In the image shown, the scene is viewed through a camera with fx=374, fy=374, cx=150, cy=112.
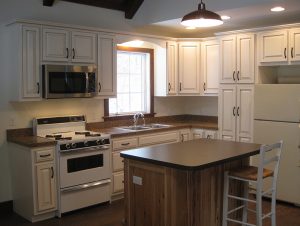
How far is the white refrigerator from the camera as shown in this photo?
4.64 metres

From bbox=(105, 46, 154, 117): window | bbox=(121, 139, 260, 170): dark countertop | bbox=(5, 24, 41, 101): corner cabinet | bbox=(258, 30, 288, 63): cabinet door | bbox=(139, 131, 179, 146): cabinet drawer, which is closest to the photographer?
bbox=(121, 139, 260, 170): dark countertop

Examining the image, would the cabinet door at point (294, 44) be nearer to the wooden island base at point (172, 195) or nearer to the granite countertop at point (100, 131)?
the granite countertop at point (100, 131)

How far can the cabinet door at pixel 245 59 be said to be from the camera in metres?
5.18

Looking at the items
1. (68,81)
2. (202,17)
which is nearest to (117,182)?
(68,81)

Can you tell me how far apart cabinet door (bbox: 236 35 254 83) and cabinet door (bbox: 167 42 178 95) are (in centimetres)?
114

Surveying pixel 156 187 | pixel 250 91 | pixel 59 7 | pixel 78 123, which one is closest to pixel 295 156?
pixel 250 91

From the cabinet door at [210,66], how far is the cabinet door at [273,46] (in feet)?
2.96

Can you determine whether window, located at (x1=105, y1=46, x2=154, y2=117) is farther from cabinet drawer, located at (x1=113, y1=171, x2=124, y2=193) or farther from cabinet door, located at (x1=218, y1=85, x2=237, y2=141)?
cabinet door, located at (x1=218, y1=85, x2=237, y2=141)

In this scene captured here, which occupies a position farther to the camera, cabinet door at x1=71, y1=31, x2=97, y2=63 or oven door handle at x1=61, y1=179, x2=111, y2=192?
cabinet door at x1=71, y1=31, x2=97, y2=63

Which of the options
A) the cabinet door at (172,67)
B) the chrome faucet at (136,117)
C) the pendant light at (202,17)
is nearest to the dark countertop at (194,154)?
the pendant light at (202,17)

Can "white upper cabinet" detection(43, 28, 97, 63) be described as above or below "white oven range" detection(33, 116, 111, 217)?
above

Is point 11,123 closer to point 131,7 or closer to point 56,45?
point 56,45

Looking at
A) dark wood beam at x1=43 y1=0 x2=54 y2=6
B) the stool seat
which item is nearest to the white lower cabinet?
dark wood beam at x1=43 y1=0 x2=54 y2=6

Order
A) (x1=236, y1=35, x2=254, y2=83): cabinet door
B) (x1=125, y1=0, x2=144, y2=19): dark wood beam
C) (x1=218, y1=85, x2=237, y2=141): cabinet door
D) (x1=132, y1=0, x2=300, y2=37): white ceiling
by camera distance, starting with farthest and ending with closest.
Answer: (x1=125, y1=0, x2=144, y2=19): dark wood beam, (x1=218, y1=85, x2=237, y2=141): cabinet door, (x1=236, y1=35, x2=254, y2=83): cabinet door, (x1=132, y1=0, x2=300, y2=37): white ceiling
